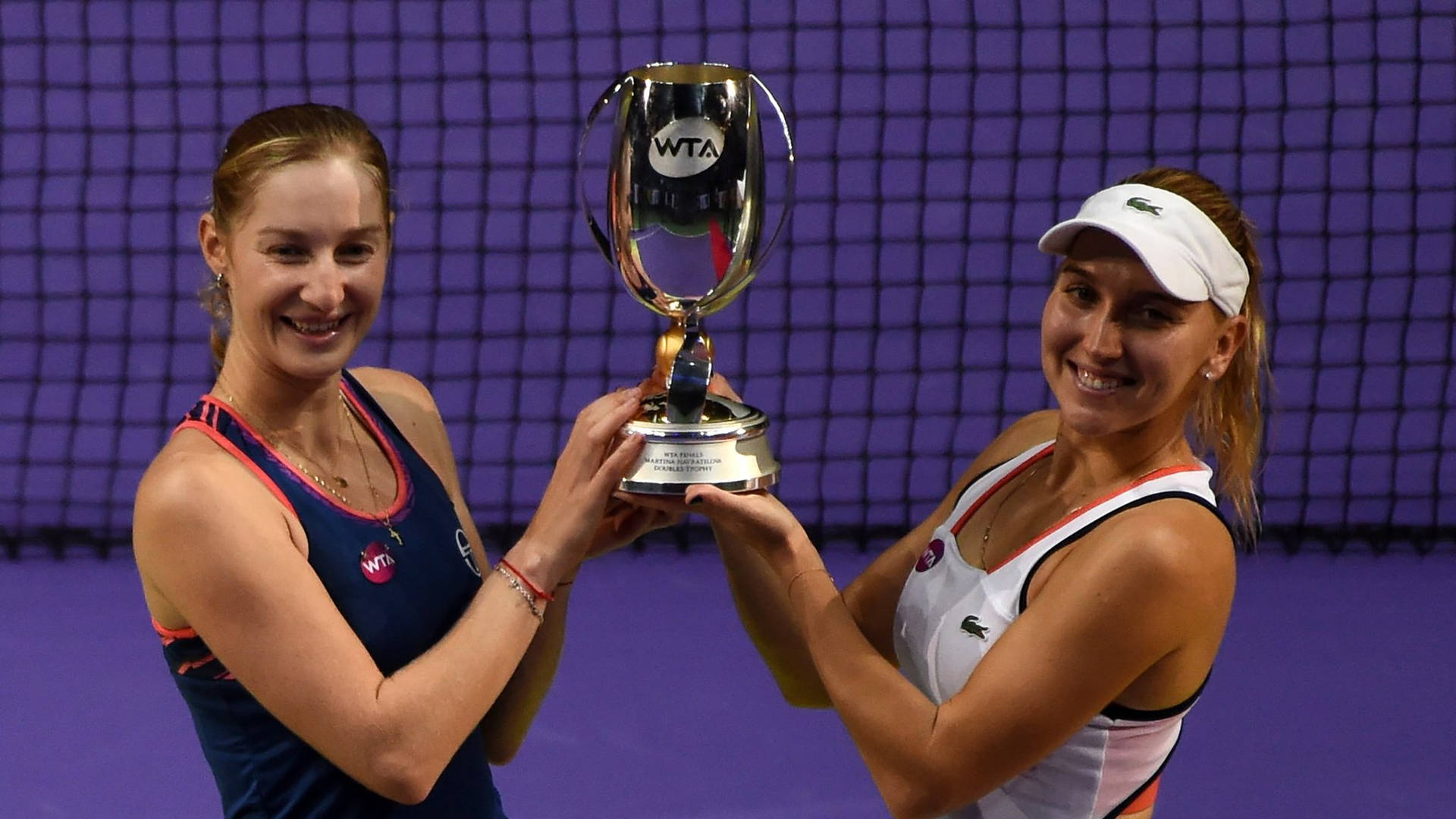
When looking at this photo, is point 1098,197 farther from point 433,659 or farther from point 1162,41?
point 1162,41

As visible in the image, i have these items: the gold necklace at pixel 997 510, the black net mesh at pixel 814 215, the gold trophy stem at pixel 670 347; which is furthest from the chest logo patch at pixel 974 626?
the black net mesh at pixel 814 215

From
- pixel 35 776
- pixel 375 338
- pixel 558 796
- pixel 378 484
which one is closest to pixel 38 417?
pixel 375 338

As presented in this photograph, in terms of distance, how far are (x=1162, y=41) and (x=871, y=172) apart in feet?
4.63

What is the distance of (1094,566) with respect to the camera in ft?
8.23

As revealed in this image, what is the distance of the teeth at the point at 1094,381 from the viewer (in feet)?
8.52

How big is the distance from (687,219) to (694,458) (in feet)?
1.17

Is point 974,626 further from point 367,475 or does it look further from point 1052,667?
point 367,475

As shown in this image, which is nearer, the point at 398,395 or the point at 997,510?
the point at 997,510

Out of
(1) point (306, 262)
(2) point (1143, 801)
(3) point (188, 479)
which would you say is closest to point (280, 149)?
(1) point (306, 262)

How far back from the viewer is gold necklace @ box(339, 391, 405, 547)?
272cm

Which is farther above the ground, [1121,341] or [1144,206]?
[1144,206]

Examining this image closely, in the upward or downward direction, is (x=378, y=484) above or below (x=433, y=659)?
above

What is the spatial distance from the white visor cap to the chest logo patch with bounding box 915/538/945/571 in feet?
1.84

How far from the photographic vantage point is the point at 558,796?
4652 millimetres
